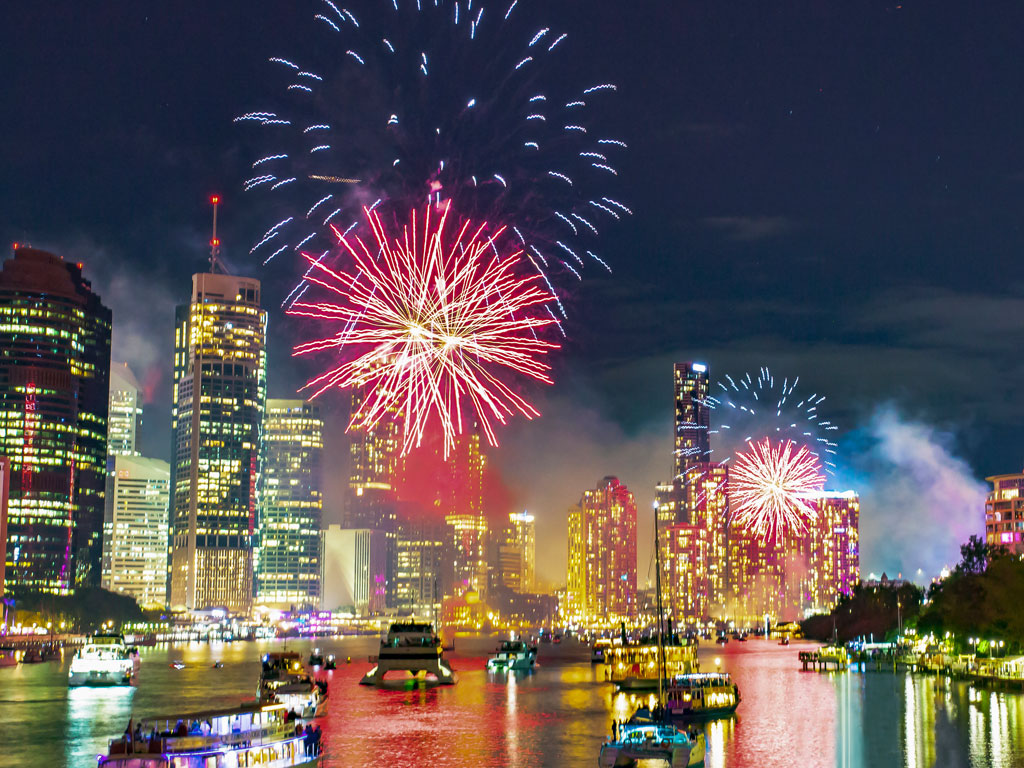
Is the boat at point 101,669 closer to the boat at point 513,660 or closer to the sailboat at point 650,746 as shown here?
the boat at point 513,660

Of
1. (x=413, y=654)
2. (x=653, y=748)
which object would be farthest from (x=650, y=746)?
(x=413, y=654)

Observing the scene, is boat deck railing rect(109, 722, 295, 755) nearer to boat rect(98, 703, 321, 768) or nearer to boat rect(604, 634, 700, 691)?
boat rect(98, 703, 321, 768)

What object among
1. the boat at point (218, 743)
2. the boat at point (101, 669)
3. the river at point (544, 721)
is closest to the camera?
the boat at point (218, 743)

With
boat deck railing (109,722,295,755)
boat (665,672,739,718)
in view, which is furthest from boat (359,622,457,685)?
boat deck railing (109,722,295,755)

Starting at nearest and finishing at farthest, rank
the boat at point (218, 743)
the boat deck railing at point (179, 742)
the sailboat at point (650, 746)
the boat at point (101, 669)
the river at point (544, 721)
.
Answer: the boat at point (218, 743)
the boat deck railing at point (179, 742)
the sailboat at point (650, 746)
the river at point (544, 721)
the boat at point (101, 669)

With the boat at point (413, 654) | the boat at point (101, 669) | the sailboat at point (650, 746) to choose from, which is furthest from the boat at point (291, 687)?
the sailboat at point (650, 746)

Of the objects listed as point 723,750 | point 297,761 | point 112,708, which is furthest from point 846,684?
point 297,761
